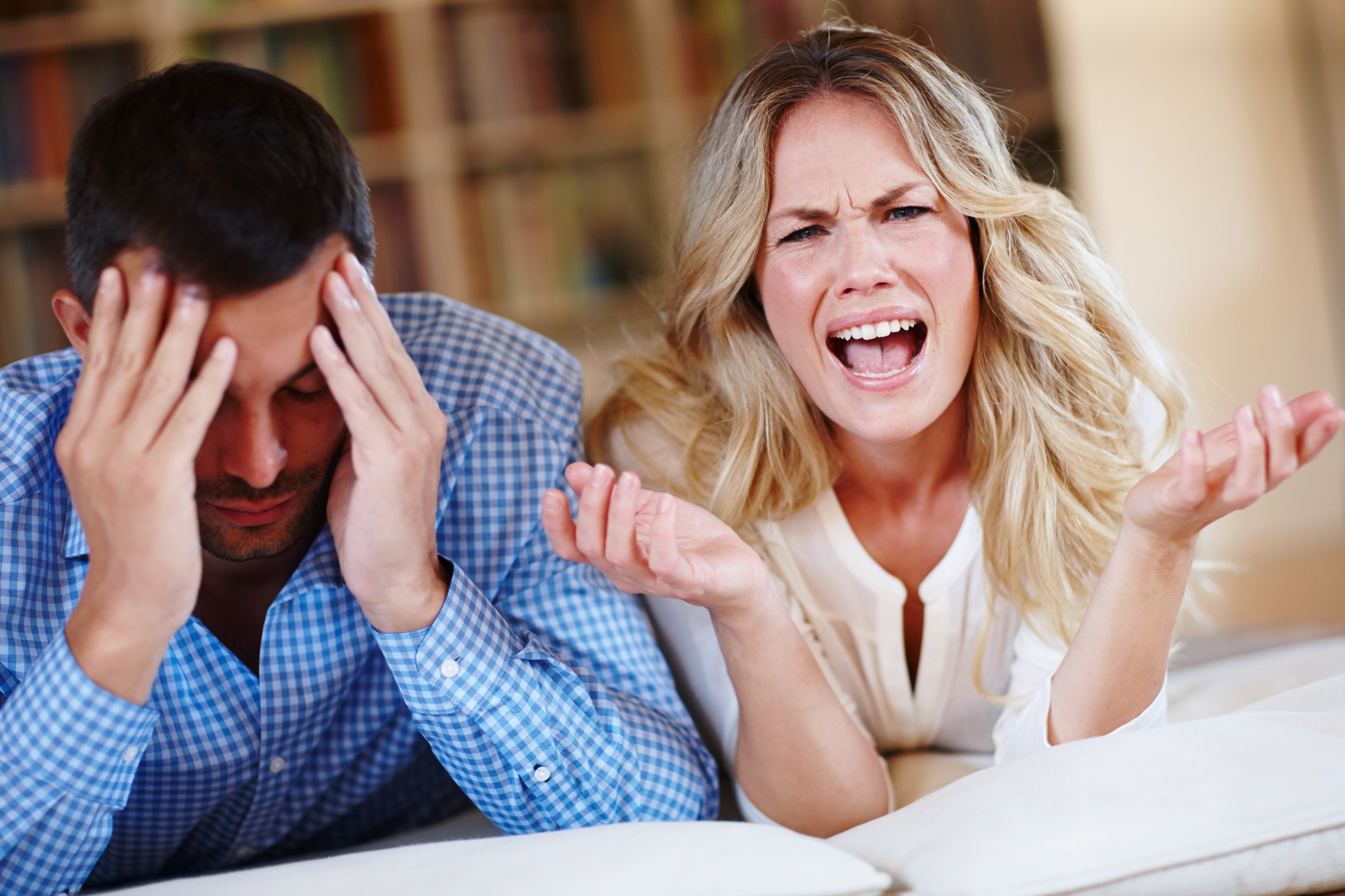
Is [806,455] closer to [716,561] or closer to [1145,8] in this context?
[716,561]

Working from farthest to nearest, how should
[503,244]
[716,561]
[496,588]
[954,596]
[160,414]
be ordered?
[503,244] → [954,596] → [496,588] → [716,561] → [160,414]

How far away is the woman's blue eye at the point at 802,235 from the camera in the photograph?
3.94 feet

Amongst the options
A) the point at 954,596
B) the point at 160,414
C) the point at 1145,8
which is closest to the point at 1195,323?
the point at 1145,8

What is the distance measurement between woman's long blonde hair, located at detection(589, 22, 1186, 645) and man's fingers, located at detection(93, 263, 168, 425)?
23.5 inches

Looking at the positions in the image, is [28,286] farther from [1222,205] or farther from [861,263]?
[1222,205]

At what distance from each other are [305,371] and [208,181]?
0.52 feet

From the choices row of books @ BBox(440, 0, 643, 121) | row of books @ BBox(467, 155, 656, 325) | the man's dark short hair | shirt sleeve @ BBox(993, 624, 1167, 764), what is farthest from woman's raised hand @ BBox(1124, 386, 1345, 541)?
row of books @ BBox(440, 0, 643, 121)

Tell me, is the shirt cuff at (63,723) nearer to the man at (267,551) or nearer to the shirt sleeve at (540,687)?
the man at (267,551)

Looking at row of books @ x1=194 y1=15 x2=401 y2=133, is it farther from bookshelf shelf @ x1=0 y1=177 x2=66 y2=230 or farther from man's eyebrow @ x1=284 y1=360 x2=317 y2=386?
man's eyebrow @ x1=284 y1=360 x2=317 y2=386

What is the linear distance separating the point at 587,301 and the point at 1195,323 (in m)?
1.59

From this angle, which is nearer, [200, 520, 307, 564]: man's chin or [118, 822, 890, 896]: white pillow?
[118, 822, 890, 896]: white pillow

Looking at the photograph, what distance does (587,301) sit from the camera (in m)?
3.05

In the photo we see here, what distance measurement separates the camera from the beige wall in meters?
2.78

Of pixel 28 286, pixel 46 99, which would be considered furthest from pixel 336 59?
pixel 28 286
